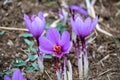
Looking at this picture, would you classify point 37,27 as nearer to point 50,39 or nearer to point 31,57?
point 50,39

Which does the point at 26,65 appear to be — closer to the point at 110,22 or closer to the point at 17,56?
the point at 17,56

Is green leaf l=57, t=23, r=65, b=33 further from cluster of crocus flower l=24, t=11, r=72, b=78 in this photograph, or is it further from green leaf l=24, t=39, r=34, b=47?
cluster of crocus flower l=24, t=11, r=72, b=78

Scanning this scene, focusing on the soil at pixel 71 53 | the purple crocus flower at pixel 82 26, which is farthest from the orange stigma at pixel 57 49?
the soil at pixel 71 53

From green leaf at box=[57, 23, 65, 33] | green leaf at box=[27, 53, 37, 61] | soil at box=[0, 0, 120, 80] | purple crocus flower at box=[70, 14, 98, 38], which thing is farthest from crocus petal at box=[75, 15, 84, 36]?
green leaf at box=[57, 23, 65, 33]

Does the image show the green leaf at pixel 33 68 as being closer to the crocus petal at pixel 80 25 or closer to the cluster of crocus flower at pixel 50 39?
the cluster of crocus flower at pixel 50 39

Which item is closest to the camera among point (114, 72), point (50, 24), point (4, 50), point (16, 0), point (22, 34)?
point (114, 72)

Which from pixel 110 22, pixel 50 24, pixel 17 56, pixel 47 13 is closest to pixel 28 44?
pixel 17 56
